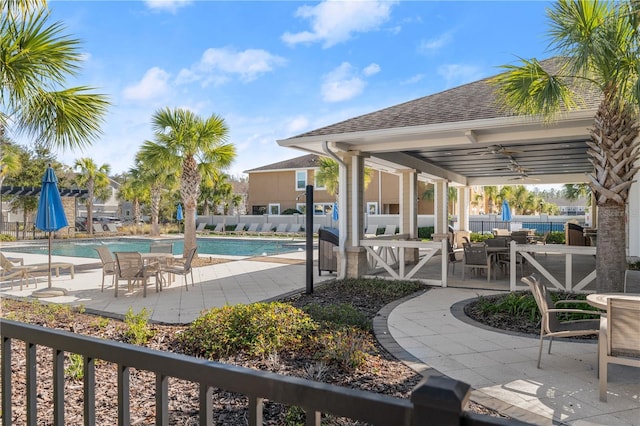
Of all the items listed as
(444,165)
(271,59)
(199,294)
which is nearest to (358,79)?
(271,59)

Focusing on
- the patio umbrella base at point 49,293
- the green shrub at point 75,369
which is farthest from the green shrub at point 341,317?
the patio umbrella base at point 49,293

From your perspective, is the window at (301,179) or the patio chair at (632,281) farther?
the window at (301,179)

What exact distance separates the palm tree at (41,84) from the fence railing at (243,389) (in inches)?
201

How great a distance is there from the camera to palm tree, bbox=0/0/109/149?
5.70 metres

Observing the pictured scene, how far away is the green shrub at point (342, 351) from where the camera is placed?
14.1 ft

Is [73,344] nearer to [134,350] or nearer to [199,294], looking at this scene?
[134,350]

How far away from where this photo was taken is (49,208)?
29.9 feet

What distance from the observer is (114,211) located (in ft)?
188

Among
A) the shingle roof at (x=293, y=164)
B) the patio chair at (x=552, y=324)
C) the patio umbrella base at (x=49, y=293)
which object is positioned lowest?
the patio umbrella base at (x=49, y=293)

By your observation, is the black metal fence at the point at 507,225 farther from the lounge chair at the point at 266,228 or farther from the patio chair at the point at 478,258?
the patio chair at the point at 478,258

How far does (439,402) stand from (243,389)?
62 centimetres

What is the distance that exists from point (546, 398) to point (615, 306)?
3.21ft

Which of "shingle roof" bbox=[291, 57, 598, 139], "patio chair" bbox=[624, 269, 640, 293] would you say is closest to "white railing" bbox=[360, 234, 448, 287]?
"shingle roof" bbox=[291, 57, 598, 139]

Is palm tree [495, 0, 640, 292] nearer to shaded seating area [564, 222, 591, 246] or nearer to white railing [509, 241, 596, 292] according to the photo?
white railing [509, 241, 596, 292]
